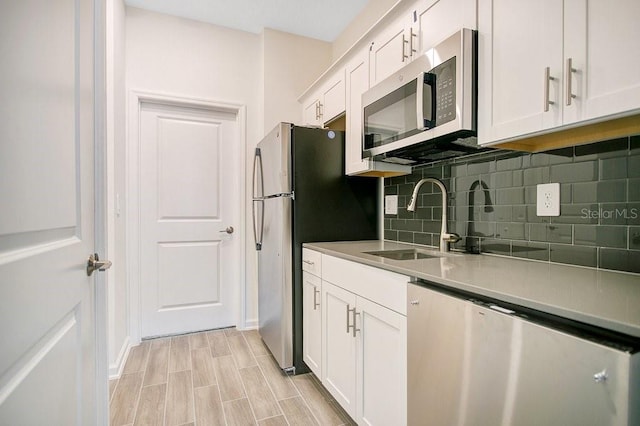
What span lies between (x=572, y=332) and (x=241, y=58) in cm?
323

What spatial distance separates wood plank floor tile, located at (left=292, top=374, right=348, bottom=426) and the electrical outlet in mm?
1400

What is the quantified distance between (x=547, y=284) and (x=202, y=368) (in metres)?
2.20

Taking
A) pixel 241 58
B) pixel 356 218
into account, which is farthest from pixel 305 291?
pixel 241 58

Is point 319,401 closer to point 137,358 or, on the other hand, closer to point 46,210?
point 137,358

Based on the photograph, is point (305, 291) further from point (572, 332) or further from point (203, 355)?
point (572, 332)

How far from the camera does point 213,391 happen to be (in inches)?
77.5

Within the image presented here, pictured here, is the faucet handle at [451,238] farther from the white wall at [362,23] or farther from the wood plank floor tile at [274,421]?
the white wall at [362,23]

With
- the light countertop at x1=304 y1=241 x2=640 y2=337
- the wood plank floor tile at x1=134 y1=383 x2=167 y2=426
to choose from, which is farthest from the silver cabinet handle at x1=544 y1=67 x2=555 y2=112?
the wood plank floor tile at x1=134 y1=383 x2=167 y2=426

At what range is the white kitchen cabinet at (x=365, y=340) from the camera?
1.22 m

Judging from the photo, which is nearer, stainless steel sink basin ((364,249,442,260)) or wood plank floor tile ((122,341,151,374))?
stainless steel sink basin ((364,249,442,260))

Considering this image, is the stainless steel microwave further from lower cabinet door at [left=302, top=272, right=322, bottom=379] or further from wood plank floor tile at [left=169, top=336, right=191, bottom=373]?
wood plank floor tile at [left=169, top=336, right=191, bottom=373]

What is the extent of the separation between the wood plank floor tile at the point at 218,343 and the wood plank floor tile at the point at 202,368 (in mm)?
49

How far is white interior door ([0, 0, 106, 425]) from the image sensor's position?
22.4 inches

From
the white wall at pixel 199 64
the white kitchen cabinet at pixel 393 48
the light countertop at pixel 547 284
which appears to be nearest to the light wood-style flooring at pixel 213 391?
the white wall at pixel 199 64
